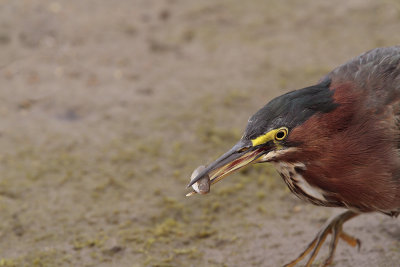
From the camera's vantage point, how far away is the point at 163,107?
6.01 metres

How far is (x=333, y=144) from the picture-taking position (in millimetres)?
3432

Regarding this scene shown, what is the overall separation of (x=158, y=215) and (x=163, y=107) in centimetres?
164

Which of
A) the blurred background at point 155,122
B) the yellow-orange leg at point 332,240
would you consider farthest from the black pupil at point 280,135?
the blurred background at point 155,122

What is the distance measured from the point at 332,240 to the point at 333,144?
0.92m

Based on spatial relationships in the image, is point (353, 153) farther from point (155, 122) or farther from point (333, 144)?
point (155, 122)

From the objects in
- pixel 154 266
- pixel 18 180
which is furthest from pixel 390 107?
pixel 18 180

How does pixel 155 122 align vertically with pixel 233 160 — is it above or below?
above

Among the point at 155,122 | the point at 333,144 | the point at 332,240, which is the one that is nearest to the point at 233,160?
the point at 333,144

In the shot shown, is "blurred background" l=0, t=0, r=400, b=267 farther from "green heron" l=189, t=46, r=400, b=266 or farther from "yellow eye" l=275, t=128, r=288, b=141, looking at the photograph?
"yellow eye" l=275, t=128, r=288, b=141

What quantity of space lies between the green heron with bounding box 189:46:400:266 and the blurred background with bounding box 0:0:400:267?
2.70 ft

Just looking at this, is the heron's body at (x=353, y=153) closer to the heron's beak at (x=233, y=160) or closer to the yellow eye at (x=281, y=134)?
the yellow eye at (x=281, y=134)

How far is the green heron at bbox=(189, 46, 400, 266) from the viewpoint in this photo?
3.33m

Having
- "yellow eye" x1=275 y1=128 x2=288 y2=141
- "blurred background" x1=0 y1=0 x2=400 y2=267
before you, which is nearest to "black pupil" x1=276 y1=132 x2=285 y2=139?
"yellow eye" x1=275 y1=128 x2=288 y2=141

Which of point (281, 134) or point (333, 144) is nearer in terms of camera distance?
point (281, 134)
